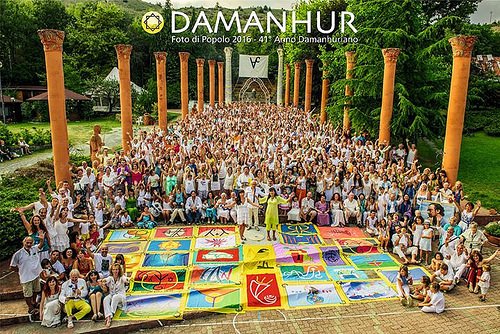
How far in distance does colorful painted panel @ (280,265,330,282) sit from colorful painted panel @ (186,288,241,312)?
1.28m

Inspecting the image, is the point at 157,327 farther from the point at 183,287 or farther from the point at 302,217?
the point at 302,217

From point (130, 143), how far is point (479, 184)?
14.6 metres

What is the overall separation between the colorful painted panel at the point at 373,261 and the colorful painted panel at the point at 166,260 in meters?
4.15

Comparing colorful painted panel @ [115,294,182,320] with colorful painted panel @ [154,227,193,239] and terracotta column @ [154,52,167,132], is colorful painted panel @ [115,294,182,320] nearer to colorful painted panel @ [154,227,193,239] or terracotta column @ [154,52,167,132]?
colorful painted panel @ [154,227,193,239]

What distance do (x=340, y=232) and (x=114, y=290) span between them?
21.4 ft

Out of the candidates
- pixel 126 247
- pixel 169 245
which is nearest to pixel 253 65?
pixel 169 245

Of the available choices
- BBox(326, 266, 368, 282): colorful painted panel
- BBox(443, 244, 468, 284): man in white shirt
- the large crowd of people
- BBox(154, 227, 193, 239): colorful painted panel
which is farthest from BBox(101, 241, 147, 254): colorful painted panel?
BBox(443, 244, 468, 284): man in white shirt

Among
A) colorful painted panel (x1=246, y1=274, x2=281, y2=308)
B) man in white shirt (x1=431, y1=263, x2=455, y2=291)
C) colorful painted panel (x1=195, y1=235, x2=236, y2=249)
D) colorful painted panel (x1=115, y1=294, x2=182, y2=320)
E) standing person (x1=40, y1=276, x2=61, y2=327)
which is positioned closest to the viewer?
standing person (x1=40, y1=276, x2=61, y2=327)

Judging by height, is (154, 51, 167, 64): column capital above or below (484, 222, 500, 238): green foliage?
above

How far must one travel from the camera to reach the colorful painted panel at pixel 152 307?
312 inches

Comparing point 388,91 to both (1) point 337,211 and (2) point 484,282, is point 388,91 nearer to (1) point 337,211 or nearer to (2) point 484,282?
(1) point 337,211

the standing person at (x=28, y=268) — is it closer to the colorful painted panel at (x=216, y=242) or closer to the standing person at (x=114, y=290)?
the standing person at (x=114, y=290)

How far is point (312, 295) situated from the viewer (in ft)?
28.7

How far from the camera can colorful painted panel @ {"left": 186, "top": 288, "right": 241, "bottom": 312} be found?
8273 mm
